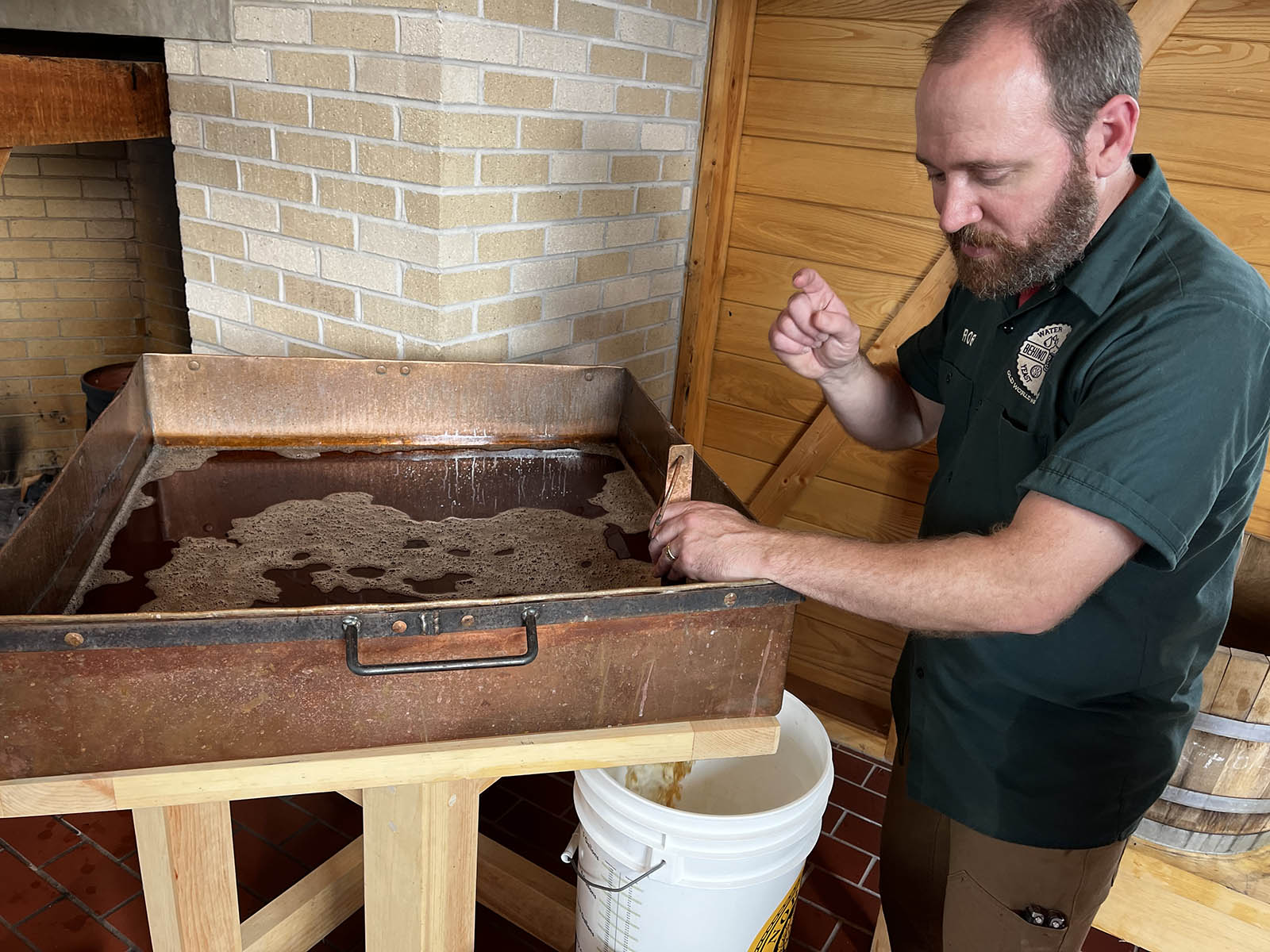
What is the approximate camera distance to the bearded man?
106 centimetres

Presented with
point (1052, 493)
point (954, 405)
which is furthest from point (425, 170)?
point (1052, 493)

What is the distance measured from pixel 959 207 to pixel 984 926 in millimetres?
1080

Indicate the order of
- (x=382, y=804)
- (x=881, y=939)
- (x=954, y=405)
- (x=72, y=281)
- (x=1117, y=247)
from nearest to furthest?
(x=1117, y=247)
(x=382, y=804)
(x=954, y=405)
(x=881, y=939)
(x=72, y=281)

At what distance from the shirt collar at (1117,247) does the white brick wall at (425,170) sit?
3.76 feet

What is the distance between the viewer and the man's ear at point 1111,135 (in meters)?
1.11

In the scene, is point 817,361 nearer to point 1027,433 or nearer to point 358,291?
point 1027,433

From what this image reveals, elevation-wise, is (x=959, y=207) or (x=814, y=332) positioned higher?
(x=959, y=207)

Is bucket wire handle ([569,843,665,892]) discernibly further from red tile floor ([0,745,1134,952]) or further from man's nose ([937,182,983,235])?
man's nose ([937,182,983,235])

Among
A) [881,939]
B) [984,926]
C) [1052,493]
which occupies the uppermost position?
[1052,493]

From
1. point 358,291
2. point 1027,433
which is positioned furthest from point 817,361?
point 358,291

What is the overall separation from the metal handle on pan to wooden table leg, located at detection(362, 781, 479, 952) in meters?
0.27

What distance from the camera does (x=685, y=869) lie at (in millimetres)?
1445

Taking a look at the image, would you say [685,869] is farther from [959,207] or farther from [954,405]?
[959,207]

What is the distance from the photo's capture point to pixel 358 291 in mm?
1993
